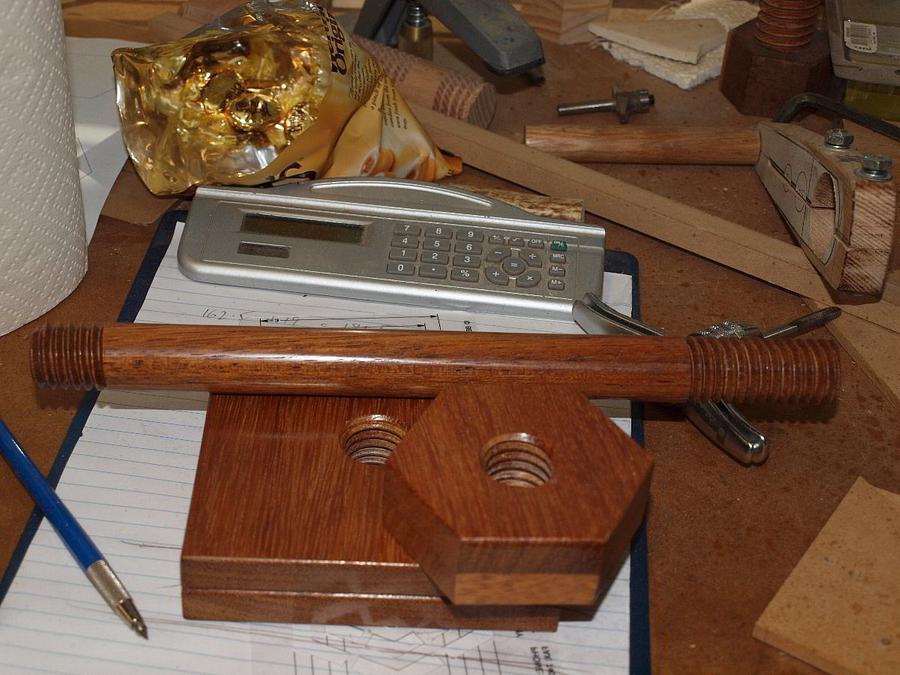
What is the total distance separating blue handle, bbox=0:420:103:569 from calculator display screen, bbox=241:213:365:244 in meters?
0.23

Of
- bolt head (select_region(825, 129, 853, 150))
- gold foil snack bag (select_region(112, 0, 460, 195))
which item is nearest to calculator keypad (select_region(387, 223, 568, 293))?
gold foil snack bag (select_region(112, 0, 460, 195))

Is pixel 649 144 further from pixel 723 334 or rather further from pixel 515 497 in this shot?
pixel 515 497

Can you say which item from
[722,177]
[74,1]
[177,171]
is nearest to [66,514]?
[177,171]

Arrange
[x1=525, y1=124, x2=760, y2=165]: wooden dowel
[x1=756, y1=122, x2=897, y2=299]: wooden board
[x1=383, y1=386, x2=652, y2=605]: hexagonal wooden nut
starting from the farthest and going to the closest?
[x1=525, y1=124, x2=760, y2=165]: wooden dowel
[x1=756, y1=122, x2=897, y2=299]: wooden board
[x1=383, y1=386, x2=652, y2=605]: hexagonal wooden nut

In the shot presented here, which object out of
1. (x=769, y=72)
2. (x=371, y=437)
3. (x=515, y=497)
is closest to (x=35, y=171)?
(x=371, y=437)

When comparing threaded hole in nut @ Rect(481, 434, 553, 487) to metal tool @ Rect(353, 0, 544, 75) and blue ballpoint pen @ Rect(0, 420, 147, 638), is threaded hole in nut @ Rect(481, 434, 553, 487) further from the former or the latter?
metal tool @ Rect(353, 0, 544, 75)

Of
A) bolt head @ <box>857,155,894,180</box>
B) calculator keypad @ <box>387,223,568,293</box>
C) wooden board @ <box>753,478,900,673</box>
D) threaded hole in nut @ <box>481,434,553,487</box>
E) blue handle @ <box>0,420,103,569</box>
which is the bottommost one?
wooden board @ <box>753,478,900,673</box>

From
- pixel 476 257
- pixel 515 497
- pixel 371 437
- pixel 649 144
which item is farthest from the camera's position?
pixel 649 144

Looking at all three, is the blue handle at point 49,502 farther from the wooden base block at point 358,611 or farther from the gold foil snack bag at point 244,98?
the gold foil snack bag at point 244,98

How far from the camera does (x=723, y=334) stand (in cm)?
65

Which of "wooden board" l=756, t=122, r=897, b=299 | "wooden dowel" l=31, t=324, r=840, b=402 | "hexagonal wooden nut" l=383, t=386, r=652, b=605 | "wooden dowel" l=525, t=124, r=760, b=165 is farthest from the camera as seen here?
"wooden dowel" l=525, t=124, r=760, b=165

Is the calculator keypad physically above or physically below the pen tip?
above

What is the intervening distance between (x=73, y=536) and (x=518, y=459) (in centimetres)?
23

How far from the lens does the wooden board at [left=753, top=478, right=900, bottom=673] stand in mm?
495
